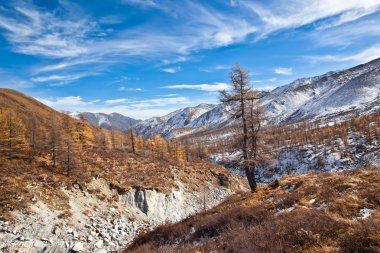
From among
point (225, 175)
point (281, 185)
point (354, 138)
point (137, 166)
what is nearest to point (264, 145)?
point (281, 185)

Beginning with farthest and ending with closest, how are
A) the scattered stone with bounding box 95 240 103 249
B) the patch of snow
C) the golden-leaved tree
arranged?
1. the golden-leaved tree
2. the scattered stone with bounding box 95 240 103 249
3. the patch of snow

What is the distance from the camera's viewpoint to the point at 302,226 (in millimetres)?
8609

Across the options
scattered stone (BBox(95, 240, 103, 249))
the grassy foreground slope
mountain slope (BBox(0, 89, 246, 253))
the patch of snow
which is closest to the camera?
the grassy foreground slope

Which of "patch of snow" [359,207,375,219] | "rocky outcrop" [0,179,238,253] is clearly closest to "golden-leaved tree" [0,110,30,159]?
"rocky outcrop" [0,179,238,253]

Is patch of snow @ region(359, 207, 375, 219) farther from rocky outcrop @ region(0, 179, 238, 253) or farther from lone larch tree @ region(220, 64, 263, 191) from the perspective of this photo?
rocky outcrop @ region(0, 179, 238, 253)

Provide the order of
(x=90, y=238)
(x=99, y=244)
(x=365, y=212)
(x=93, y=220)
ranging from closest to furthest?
(x=365, y=212) < (x=99, y=244) < (x=90, y=238) < (x=93, y=220)

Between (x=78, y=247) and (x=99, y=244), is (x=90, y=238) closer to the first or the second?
(x=99, y=244)

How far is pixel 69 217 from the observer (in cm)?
2767

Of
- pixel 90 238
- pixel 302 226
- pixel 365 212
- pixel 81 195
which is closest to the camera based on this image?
pixel 302 226

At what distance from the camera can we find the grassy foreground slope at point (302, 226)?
281 inches

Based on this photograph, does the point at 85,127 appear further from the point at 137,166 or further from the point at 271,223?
the point at 271,223

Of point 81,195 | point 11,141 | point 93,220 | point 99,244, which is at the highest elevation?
point 11,141

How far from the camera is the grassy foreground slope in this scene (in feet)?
23.4

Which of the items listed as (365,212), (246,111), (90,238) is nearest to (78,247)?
(90,238)
